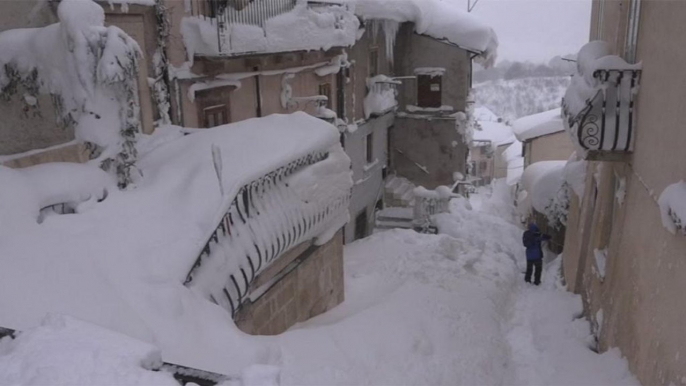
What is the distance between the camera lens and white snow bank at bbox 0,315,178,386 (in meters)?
2.71

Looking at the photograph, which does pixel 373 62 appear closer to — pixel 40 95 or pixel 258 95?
pixel 258 95

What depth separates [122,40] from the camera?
5.80m

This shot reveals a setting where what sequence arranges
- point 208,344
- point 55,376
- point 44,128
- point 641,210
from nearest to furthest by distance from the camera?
point 55,376
point 208,344
point 641,210
point 44,128

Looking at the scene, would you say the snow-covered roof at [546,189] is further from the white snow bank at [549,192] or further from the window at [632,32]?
the window at [632,32]

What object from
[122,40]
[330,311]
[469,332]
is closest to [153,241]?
[122,40]

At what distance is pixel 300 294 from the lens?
765cm

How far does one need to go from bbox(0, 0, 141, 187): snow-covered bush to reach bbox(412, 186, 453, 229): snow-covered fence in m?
12.8

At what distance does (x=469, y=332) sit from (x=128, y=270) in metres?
4.91

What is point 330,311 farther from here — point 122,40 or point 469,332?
point 122,40

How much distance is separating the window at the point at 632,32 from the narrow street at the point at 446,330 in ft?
12.2

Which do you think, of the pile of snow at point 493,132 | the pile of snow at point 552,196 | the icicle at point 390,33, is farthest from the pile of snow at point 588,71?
the pile of snow at point 493,132

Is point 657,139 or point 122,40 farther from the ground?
point 122,40

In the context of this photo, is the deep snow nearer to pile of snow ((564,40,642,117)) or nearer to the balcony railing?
the balcony railing

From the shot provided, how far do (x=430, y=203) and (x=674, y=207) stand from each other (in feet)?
44.5
